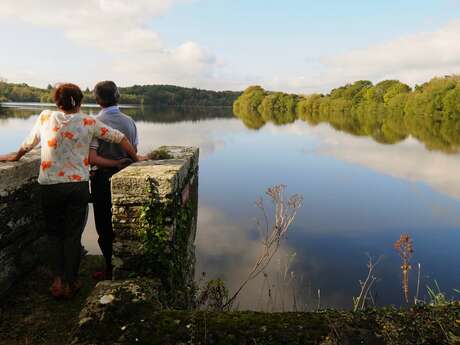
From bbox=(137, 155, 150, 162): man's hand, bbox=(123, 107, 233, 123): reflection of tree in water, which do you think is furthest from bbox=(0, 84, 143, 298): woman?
bbox=(123, 107, 233, 123): reflection of tree in water

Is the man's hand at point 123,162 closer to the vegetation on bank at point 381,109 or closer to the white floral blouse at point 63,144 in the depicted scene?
the white floral blouse at point 63,144

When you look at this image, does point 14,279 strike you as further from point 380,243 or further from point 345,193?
point 345,193

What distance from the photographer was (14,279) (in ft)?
12.1

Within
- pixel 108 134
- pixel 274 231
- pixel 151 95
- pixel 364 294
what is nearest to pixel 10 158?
pixel 108 134

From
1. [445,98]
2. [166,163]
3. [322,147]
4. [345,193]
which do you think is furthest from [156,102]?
[166,163]

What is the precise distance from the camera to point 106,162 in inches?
152

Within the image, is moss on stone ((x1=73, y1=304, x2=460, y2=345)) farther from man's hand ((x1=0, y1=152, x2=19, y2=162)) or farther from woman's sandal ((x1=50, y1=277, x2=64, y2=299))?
man's hand ((x1=0, y1=152, x2=19, y2=162))

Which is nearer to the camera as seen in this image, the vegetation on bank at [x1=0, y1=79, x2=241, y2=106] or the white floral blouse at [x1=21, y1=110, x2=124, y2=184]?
the white floral blouse at [x1=21, y1=110, x2=124, y2=184]

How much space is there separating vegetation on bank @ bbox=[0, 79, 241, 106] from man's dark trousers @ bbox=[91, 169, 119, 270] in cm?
8928

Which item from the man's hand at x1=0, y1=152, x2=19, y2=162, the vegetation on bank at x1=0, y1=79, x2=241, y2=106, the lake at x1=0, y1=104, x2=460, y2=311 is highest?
the vegetation on bank at x1=0, y1=79, x2=241, y2=106

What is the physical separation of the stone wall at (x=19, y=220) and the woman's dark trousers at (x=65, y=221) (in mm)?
480

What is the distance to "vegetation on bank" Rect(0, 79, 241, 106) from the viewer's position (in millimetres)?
100875

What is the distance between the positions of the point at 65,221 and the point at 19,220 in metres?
0.71

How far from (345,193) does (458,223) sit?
3917 millimetres
